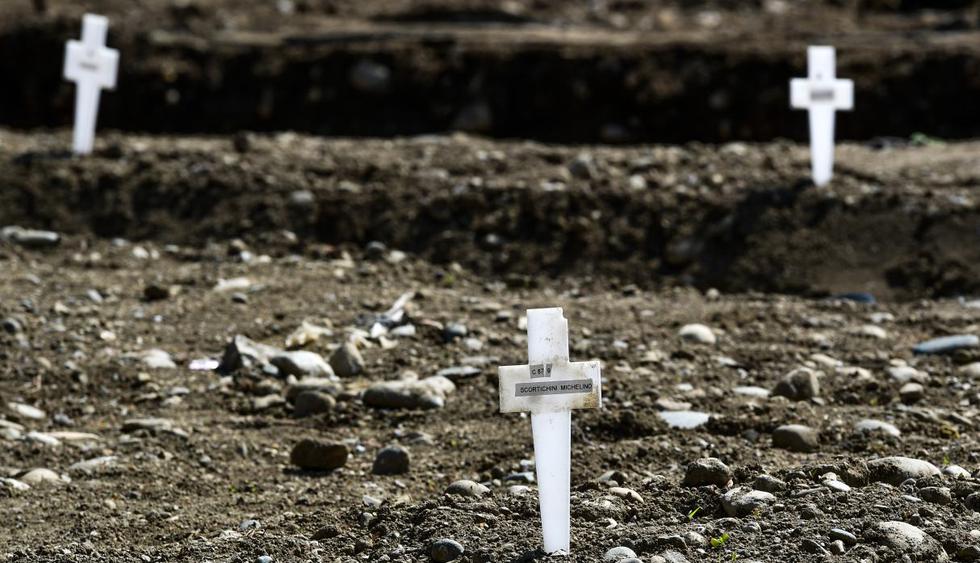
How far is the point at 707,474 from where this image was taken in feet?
16.0

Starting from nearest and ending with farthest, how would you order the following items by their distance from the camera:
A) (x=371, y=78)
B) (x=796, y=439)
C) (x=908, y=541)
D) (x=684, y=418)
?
(x=908, y=541)
(x=796, y=439)
(x=684, y=418)
(x=371, y=78)

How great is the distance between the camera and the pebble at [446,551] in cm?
433

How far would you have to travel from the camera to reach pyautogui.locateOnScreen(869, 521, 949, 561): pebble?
13.6 feet

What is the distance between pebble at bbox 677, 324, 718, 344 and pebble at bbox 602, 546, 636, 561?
9.34 ft

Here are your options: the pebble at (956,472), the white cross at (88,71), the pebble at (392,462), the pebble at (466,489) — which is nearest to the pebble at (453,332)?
the pebble at (392,462)

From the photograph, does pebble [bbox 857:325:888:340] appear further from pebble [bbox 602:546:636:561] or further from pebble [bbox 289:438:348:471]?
pebble [bbox 602:546:636:561]

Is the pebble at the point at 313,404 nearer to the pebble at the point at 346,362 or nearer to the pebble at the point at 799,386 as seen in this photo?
the pebble at the point at 346,362

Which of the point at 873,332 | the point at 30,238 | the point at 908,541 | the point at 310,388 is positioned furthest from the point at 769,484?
the point at 30,238

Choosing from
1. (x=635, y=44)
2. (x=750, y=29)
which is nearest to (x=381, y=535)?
(x=635, y=44)

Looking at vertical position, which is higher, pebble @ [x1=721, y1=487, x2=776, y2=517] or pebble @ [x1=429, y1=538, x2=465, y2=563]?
pebble @ [x1=721, y1=487, x2=776, y2=517]

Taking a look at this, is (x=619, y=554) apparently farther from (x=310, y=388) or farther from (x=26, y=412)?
(x=26, y=412)

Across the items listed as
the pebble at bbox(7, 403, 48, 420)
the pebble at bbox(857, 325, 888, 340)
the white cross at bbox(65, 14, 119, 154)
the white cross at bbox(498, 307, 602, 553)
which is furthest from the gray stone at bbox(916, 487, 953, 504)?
the white cross at bbox(65, 14, 119, 154)

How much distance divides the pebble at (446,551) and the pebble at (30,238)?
5.00 metres

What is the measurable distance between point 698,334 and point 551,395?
2.89 m
